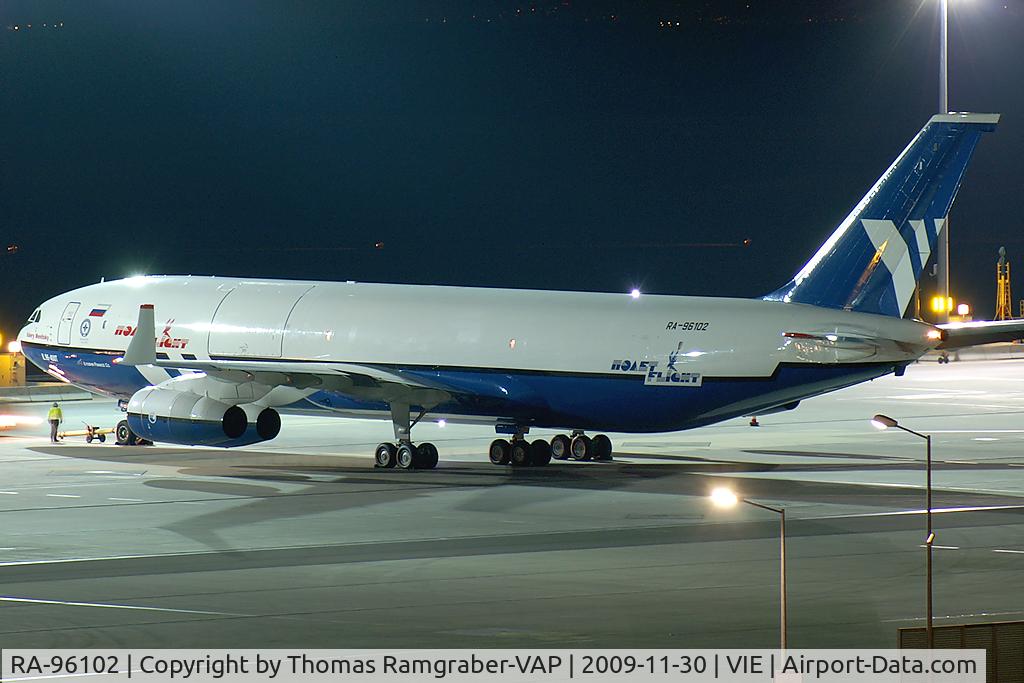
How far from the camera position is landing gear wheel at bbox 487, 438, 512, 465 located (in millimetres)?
40750

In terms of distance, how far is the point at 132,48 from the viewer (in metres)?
150

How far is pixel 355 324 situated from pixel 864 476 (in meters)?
13.0

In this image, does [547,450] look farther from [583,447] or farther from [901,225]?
[901,225]

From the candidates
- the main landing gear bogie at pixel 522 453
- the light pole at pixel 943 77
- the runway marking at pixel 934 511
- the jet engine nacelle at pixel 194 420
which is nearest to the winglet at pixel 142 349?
the jet engine nacelle at pixel 194 420

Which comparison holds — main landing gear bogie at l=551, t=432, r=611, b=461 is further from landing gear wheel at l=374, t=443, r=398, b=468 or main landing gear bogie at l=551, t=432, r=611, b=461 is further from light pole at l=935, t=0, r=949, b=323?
light pole at l=935, t=0, r=949, b=323

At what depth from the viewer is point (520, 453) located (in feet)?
133

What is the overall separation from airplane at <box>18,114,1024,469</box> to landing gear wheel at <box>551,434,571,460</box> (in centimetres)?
6

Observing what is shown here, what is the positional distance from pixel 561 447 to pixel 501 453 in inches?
72.3

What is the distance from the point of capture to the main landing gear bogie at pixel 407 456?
3909cm

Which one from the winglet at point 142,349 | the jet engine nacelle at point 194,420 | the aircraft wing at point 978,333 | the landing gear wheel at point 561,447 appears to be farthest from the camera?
the landing gear wheel at point 561,447

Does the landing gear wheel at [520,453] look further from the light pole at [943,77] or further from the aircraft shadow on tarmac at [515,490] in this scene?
the light pole at [943,77]

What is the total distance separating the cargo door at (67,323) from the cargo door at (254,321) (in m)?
5.47

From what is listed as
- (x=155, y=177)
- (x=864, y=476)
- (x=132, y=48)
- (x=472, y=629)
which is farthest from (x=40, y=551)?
(x=132, y=48)

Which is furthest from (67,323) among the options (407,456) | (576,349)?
(576,349)
